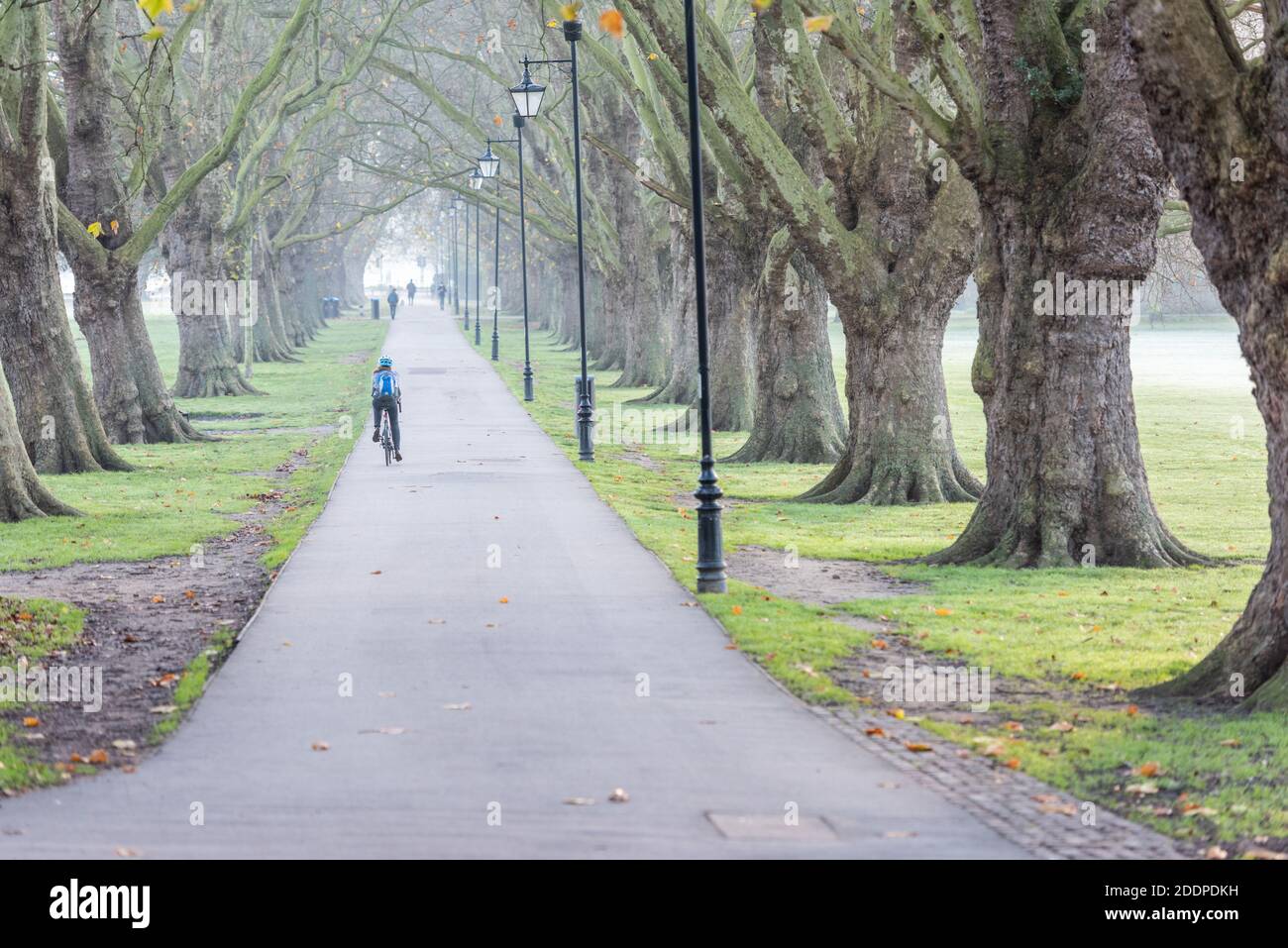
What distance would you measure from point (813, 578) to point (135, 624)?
5.73 metres

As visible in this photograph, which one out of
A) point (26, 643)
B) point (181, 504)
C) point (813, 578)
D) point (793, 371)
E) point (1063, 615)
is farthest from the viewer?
point (793, 371)

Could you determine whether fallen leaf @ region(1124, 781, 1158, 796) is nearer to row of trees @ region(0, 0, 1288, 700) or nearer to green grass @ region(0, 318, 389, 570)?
row of trees @ region(0, 0, 1288, 700)

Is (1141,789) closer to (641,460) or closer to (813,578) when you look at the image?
(813,578)

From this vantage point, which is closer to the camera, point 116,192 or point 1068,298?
point 1068,298

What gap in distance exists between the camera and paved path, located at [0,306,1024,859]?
6941mm

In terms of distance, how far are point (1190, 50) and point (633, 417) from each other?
85.3 feet

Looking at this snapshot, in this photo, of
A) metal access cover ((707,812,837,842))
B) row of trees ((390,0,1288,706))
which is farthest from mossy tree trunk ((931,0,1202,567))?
→ metal access cover ((707,812,837,842))

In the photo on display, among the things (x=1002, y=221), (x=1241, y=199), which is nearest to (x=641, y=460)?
(x=1002, y=221)

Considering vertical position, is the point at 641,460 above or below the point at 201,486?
above

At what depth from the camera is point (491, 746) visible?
8531mm

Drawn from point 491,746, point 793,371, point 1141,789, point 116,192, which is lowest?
point 1141,789

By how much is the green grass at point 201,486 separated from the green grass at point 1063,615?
3818 mm

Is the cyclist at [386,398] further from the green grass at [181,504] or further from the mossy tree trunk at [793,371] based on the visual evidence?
the mossy tree trunk at [793,371]

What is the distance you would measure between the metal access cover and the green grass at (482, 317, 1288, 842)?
1412 millimetres
